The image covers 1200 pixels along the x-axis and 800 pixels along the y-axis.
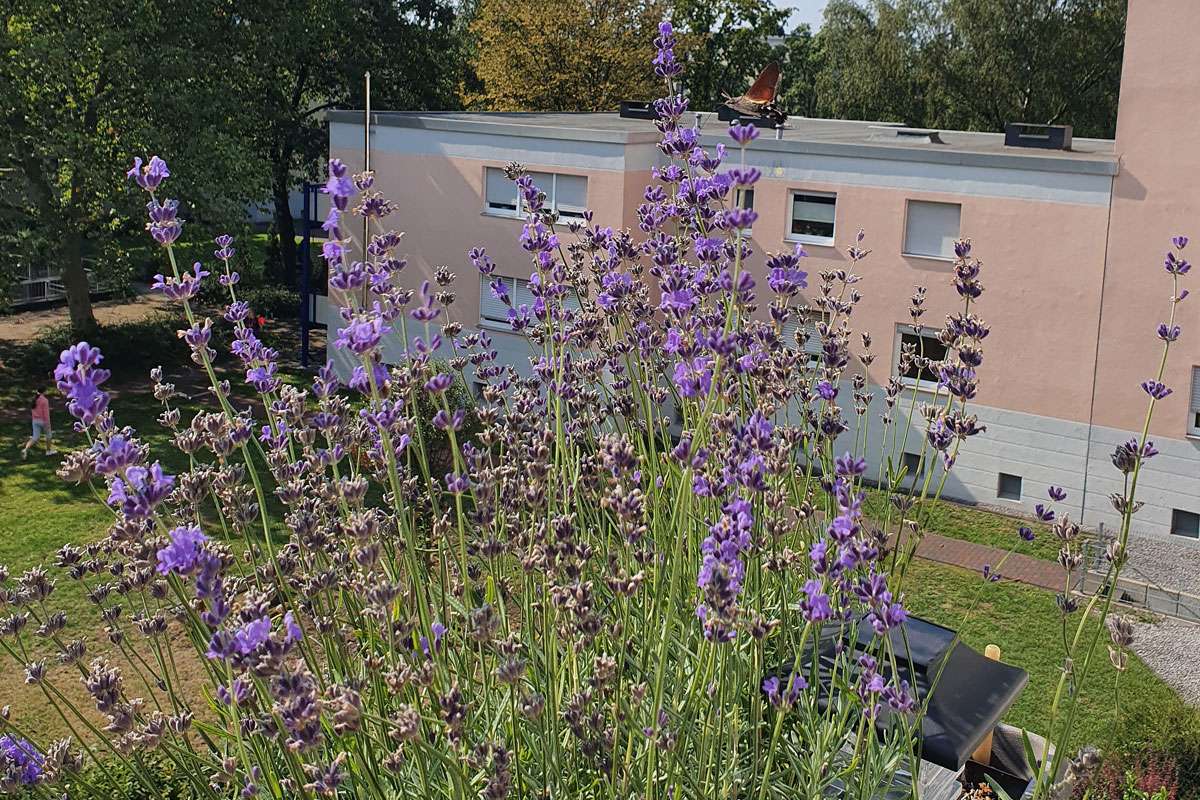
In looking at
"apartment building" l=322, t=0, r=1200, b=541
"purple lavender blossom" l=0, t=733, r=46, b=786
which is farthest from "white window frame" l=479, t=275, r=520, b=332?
"purple lavender blossom" l=0, t=733, r=46, b=786

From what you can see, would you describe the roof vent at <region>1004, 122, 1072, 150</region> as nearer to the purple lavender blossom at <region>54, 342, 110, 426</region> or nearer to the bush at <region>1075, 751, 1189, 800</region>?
the bush at <region>1075, 751, 1189, 800</region>

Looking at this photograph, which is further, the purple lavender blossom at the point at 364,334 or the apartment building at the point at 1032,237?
the apartment building at the point at 1032,237

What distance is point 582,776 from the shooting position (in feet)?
15.1

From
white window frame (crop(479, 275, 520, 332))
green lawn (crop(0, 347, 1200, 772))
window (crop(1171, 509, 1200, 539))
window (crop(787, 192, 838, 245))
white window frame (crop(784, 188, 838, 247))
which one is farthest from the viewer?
white window frame (crop(479, 275, 520, 332))

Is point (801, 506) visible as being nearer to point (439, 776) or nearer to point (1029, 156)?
point (439, 776)

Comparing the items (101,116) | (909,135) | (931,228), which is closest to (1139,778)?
(931,228)

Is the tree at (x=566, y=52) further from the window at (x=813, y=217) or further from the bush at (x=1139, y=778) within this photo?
the bush at (x=1139, y=778)

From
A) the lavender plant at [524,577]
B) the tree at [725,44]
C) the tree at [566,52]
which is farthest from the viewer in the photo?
the tree at [725,44]

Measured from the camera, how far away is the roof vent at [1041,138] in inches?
727

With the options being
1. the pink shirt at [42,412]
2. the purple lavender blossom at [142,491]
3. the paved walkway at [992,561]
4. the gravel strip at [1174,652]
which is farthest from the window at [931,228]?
the purple lavender blossom at [142,491]

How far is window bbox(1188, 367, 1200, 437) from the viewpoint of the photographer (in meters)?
16.1

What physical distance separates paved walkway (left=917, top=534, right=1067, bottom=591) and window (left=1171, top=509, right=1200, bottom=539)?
78.2 inches

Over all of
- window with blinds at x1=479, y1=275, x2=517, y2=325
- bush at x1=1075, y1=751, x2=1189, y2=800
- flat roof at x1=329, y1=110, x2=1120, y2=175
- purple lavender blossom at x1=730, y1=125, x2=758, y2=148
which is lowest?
bush at x1=1075, y1=751, x2=1189, y2=800

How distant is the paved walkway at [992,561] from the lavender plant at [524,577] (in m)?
9.43
